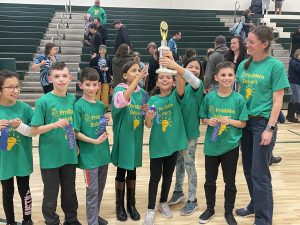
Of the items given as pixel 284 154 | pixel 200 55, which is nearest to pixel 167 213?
pixel 284 154

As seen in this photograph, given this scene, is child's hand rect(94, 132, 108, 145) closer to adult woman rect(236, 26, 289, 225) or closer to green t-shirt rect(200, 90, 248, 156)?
green t-shirt rect(200, 90, 248, 156)

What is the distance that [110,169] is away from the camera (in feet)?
13.8

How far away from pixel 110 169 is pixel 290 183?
1970 millimetres

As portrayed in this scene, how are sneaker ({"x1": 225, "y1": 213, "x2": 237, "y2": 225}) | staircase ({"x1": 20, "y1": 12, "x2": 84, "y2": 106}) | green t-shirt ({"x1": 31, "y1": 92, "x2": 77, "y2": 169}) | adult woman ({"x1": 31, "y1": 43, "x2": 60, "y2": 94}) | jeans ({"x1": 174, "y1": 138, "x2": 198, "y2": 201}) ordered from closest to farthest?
green t-shirt ({"x1": 31, "y1": 92, "x2": 77, "y2": 169}) → sneaker ({"x1": 225, "y1": 213, "x2": 237, "y2": 225}) → jeans ({"x1": 174, "y1": 138, "x2": 198, "y2": 201}) → adult woman ({"x1": 31, "y1": 43, "x2": 60, "y2": 94}) → staircase ({"x1": 20, "y1": 12, "x2": 84, "y2": 106})

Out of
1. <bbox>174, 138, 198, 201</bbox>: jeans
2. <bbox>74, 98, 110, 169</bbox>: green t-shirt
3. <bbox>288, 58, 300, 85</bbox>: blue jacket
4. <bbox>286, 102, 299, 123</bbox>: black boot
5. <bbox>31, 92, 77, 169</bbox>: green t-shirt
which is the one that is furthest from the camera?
<bbox>286, 102, 299, 123</bbox>: black boot

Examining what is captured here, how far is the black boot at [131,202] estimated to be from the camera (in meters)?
2.97

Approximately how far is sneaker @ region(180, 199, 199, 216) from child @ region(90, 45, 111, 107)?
4243mm

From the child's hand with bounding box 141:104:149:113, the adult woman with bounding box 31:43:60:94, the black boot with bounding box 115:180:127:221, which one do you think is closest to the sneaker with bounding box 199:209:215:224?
the black boot with bounding box 115:180:127:221

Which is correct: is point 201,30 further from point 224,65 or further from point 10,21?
point 224,65

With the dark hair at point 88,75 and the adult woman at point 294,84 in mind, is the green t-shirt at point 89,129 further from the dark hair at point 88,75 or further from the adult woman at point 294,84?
the adult woman at point 294,84

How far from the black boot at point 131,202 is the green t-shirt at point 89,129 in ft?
1.33

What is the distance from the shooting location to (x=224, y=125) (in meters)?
2.74

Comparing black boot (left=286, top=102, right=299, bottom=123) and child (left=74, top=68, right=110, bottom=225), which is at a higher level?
child (left=74, top=68, right=110, bottom=225)

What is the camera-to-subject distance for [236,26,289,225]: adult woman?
2.54 m
